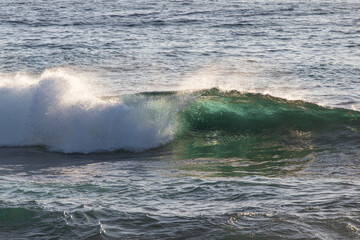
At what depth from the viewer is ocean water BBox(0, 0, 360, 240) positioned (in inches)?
214

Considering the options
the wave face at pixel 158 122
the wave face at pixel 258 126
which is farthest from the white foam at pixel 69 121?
the wave face at pixel 258 126

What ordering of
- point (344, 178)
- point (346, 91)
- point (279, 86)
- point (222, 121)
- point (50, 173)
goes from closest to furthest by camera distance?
point (344, 178), point (50, 173), point (222, 121), point (346, 91), point (279, 86)

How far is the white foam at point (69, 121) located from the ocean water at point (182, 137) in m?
0.03

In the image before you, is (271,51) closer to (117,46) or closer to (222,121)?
(117,46)

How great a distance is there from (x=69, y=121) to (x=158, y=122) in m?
1.74

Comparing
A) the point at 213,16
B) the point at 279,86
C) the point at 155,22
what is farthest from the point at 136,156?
the point at 213,16

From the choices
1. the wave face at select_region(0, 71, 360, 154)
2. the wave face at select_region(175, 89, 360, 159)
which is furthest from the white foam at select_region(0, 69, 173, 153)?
the wave face at select_region(175, 89, 360, 159)

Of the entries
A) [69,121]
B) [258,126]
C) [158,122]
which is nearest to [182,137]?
[158,122]

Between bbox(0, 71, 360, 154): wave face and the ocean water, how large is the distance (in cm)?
3

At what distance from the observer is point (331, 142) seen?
9164 mm

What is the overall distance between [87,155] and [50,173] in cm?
146

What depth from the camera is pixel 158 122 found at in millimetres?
10094

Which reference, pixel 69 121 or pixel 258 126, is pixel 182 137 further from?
pixel 69 121

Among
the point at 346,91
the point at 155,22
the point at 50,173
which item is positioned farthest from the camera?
the point at 155,22
